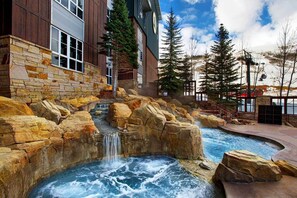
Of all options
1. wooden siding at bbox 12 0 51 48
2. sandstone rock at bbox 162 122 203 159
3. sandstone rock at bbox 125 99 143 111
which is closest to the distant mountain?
sandstone rock at bbox 125 99 143 111

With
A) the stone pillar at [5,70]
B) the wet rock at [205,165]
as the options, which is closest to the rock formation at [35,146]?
the stone pillar at [5,70]

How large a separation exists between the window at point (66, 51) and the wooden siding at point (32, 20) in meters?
0.60

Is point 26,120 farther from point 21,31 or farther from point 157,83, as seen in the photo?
point 157,83

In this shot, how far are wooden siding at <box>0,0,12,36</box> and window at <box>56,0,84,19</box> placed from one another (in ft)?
9.68

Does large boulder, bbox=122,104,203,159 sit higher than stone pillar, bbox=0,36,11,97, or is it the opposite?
stone pillar, bbox=0,36,11,97

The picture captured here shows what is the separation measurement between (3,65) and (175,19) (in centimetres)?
1998

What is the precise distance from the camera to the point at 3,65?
7148 mm

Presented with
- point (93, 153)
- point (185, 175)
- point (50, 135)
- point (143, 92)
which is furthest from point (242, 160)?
point (143, 92)

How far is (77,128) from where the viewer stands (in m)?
5.88

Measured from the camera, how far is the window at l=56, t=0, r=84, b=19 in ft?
33.5

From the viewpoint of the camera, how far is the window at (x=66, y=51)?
9.54 meters

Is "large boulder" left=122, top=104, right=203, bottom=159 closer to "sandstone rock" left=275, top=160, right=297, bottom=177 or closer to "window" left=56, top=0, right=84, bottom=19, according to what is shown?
"sandstone rock" left=275, top=160, right=297, bottom=177

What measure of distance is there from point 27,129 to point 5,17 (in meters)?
5.96

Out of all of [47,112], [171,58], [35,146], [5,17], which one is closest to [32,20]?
[5,17]
